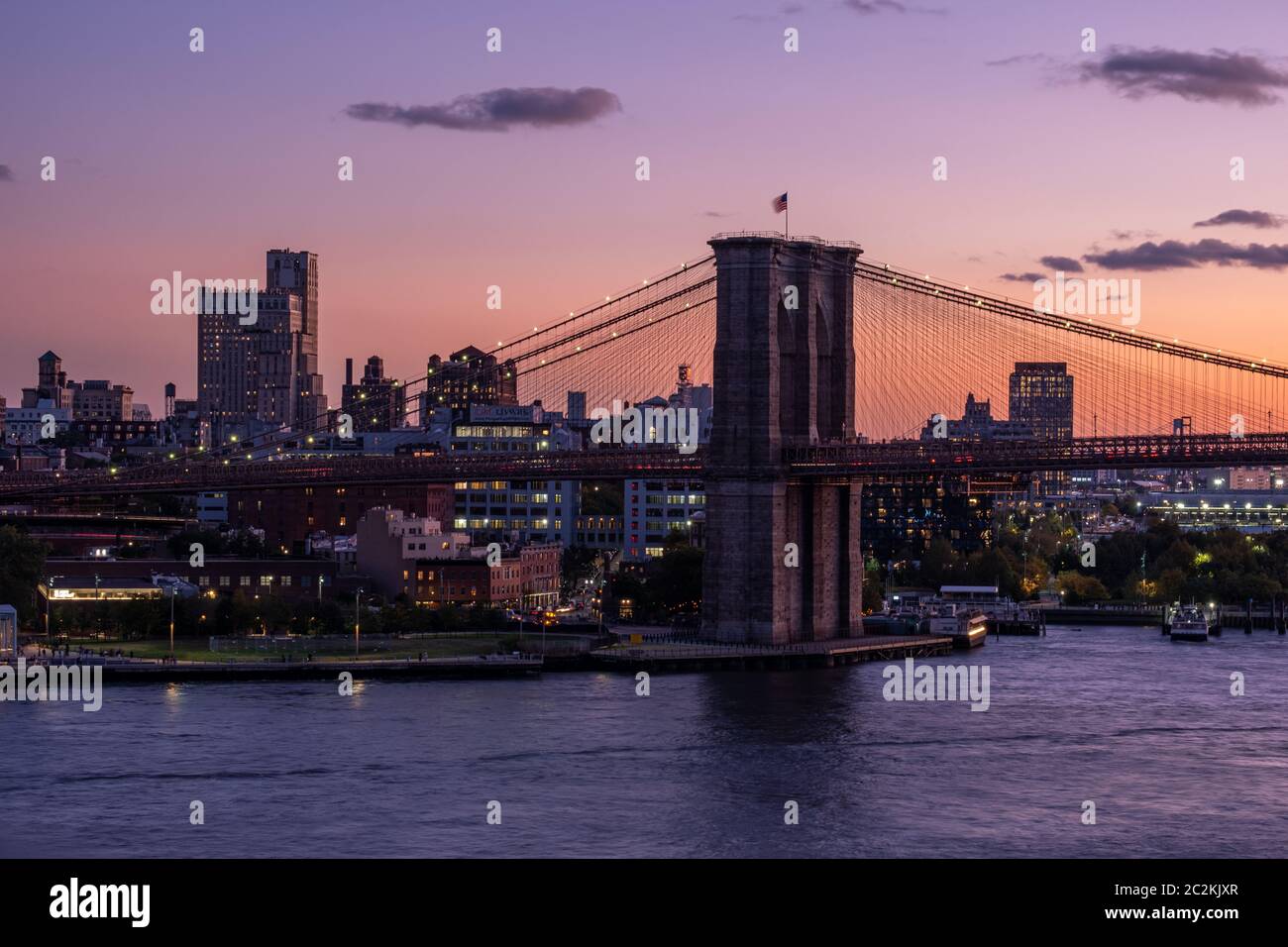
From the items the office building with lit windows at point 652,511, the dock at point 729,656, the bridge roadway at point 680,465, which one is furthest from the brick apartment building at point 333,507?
the dock at point 729,656

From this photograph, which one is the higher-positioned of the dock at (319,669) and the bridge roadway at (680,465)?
the bridge roadway at (680,465)

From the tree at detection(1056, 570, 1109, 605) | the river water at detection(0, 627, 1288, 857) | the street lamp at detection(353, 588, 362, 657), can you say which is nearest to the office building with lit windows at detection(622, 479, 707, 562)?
the tree at detection(1056, 570, 1109, 605)

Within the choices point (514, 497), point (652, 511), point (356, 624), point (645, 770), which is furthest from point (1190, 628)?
point (514, 497)

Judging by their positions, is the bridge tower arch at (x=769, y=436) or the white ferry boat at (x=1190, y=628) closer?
the bridge tower arch at (x=769, y=436)

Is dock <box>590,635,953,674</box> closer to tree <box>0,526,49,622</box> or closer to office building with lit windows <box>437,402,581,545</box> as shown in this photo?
tree <box>0,526,49,622</box>

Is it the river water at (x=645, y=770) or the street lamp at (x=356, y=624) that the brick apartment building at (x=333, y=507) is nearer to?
the street lamp at (x=356, y=624)

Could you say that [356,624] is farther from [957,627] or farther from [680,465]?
[957,627]
